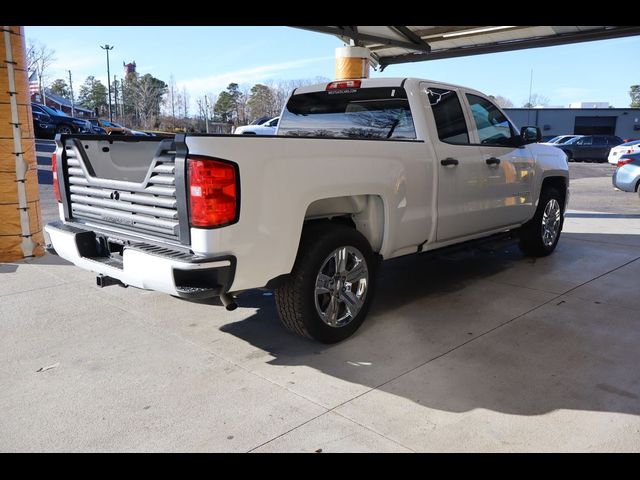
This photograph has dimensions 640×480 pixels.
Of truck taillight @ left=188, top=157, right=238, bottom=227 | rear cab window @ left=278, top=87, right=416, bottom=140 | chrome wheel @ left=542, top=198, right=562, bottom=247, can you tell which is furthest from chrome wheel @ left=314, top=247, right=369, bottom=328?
chrome wheel @ left=542, top=198, right=562, bottom=247

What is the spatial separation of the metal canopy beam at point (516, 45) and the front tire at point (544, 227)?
5.51 m

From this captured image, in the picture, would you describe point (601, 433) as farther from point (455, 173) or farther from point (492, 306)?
point (455, 173)

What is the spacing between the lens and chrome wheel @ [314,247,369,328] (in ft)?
12.9

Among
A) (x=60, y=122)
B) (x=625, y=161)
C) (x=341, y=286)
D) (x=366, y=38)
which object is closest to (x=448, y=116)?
(x=341, y=286)

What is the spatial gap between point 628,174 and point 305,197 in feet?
43.2

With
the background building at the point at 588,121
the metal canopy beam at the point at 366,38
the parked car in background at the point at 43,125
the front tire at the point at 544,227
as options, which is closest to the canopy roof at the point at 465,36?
the metal canopy beam at the point at 366,38

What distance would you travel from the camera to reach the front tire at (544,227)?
21.9 ft

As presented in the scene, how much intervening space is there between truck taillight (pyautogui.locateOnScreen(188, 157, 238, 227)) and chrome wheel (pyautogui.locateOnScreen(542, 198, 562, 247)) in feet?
16.0

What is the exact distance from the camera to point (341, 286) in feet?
13.3

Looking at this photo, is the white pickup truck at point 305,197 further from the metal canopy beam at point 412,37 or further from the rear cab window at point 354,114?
the metal canopy beam at point 412,37

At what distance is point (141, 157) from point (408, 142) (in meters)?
2.13

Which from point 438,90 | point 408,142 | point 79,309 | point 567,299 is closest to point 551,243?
point 567,299

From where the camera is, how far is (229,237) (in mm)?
3176

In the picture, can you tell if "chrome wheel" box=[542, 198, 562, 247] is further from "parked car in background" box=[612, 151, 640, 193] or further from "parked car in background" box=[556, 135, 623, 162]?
"parked car in background" box=[556, 135, 623, 162]
